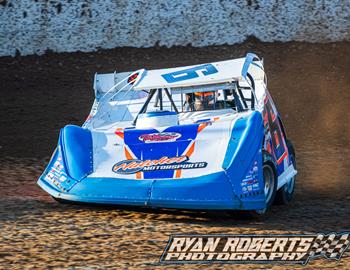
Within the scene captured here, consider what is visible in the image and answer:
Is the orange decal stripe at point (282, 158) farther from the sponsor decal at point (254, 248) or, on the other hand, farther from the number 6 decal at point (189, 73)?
the sponsor decal at point (254, 248)

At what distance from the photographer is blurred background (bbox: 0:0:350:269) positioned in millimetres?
8354

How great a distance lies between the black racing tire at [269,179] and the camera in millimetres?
8625

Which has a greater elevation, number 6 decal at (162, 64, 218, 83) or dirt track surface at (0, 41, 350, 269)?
number 6 decal at (162, 64, 218, 83)

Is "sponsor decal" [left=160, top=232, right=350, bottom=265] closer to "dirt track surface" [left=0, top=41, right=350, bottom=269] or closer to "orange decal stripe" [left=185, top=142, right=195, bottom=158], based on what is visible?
"dirt track surface" [left=0, top=41, right=350, bottom=269]

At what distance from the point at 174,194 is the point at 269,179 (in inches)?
49.1

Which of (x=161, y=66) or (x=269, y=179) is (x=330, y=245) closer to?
(x=269, y=179)

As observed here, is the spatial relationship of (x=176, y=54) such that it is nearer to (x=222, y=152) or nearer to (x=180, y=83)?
(x=180, y=83)

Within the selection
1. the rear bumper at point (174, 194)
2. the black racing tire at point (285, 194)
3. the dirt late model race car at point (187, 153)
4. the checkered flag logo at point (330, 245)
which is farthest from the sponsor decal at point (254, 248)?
the black racing tire at point (285, 194)

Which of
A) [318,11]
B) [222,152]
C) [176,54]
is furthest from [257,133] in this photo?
[318,11]

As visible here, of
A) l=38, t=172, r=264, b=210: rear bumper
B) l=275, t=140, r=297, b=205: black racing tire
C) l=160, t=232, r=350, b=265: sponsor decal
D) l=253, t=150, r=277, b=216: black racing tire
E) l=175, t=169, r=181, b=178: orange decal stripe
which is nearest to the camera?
l=160, t=232, r=350, b=265: sponsor decal

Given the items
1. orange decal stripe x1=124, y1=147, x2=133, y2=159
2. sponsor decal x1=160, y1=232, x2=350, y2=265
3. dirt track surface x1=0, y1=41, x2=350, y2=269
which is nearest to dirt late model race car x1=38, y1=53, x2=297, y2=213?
orange decal stripe x1=124, y1=147, x2=133, y2=159

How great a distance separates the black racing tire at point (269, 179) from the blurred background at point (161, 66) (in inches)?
7.5

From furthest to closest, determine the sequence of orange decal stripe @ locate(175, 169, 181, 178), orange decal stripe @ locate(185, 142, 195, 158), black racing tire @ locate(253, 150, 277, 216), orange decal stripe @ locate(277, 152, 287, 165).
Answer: orange decal stripe @ locate(277, 152, 287, 165) → black racing tire @ locate(253, 150, 277, 216) → orange decal stripe @ locate(185, 142, 195, 158) → orange decal stripe @ locate(175, 169, 181, 178)

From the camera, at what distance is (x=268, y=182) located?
8773 millimetres
